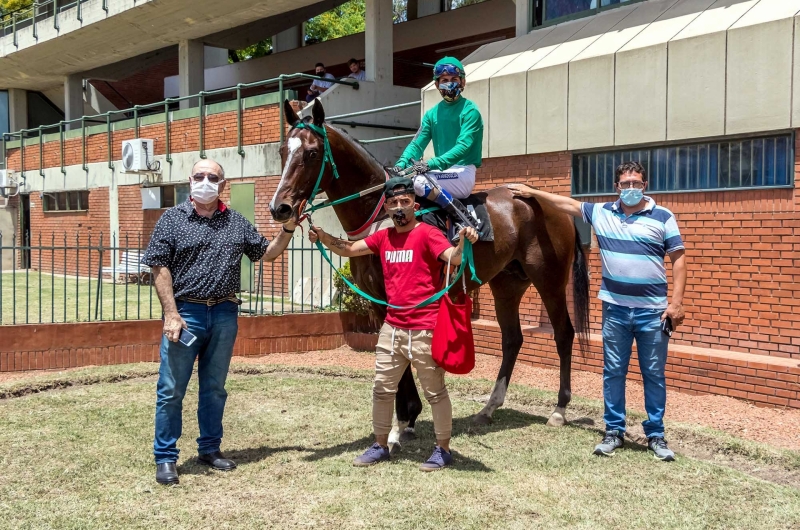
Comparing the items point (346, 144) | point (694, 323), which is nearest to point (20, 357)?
point (346, 144)

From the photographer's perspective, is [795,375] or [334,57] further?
[334,57]

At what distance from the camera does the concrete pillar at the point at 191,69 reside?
68.5 feet

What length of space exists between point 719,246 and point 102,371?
23.5 feet

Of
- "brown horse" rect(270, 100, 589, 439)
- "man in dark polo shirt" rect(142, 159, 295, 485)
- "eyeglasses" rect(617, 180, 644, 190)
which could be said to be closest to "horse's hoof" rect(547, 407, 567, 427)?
"brown horse" rect(270, 100, 589, 439)

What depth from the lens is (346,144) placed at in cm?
548

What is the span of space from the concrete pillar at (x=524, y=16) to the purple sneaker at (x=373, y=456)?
25.2ft

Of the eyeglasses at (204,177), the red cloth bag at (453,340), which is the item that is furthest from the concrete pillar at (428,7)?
the red cloth bag at (453,340)

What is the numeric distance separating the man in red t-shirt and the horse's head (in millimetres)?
256

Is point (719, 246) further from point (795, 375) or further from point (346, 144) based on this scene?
point (346, 144)

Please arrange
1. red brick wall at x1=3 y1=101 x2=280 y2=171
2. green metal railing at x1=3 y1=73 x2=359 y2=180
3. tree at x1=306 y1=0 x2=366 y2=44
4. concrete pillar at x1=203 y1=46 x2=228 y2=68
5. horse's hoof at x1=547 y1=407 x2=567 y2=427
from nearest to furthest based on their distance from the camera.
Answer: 1. horse's hoof at x1=547 y1=407 x2=567 y2=427
2. green metal railing at x1=3 y1=73 x2=359 y2=180
3. red brick wall at x1=3 y1=101 x2=280 y2=171
4. concrete pillar at x1=203 y1=46 x2=228 y2=68
5. tree at x1=306 y1=0 x2=366 y2=44

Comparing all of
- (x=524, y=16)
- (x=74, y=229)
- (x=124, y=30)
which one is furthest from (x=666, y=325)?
(x=74, y=229)

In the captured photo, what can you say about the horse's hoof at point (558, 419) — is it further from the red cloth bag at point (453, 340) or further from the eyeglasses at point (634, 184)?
the eyeglasses at point (634, 184)

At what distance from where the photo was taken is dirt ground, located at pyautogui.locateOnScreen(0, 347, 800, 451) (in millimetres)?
6242

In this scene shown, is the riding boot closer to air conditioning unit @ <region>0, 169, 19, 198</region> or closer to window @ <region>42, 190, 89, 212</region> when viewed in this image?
window @ <region>42, 190, 89, 212</region>
